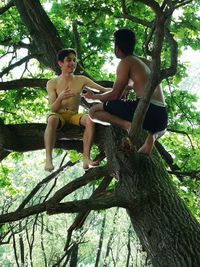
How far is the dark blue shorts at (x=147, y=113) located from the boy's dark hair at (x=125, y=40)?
22.9 inches

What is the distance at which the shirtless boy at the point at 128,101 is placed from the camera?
441 cm

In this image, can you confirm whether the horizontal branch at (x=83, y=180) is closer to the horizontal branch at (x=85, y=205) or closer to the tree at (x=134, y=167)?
the tree at (x=134, y=167)

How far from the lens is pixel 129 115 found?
4641 mm

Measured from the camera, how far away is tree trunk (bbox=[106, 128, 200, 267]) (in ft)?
14.3

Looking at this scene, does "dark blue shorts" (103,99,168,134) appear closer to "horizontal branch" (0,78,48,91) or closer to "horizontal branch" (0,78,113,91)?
"horizontal branch" (0,78,113,91)

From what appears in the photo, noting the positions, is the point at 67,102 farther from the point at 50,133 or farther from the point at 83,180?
the point at 83,180

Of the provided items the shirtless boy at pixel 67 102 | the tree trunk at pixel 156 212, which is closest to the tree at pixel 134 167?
the tree trunk at pixel 156 212

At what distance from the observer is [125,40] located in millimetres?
4477

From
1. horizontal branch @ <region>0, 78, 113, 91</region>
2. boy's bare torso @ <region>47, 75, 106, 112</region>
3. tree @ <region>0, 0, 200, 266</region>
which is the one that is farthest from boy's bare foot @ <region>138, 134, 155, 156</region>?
horizontal branch @ <region>0, 78, 113, 91</region>

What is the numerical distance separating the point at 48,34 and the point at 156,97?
3043 millimetres

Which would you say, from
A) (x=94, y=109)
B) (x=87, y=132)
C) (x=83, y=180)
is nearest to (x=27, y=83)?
(x=87, y=132)

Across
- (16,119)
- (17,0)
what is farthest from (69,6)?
(16,119)

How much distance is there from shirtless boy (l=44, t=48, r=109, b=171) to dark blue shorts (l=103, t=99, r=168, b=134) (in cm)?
80

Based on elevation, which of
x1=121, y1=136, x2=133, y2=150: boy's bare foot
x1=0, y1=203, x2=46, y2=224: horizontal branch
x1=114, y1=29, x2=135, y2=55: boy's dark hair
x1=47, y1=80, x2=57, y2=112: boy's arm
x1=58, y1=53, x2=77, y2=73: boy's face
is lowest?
x1=0, y1=203, x2=46, y2=224: horizontal branch
